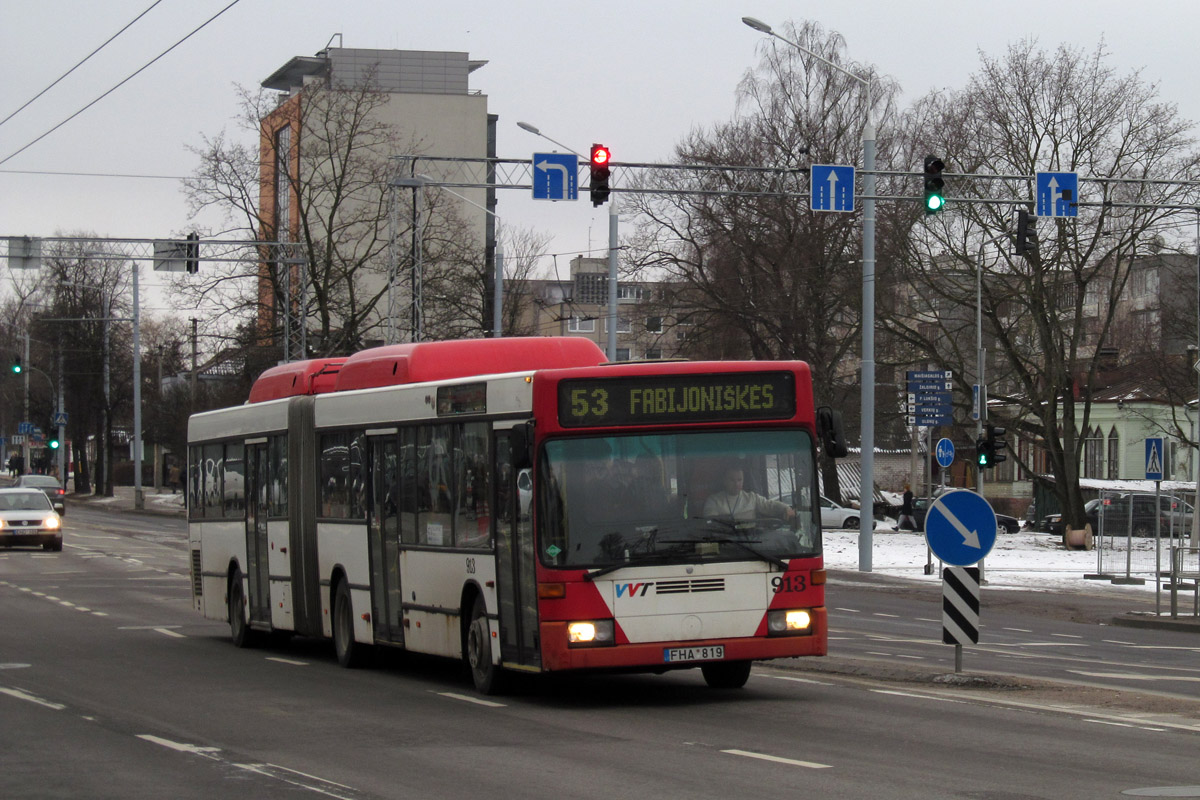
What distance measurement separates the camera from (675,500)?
12773 millimetres

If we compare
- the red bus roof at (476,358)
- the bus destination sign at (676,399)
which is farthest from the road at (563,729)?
the red bus roof at (476,358)

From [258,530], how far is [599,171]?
9.72 meters

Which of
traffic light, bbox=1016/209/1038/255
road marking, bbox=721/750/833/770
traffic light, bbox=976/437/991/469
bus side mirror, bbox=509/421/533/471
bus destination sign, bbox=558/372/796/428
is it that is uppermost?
traffic light, bbox=1016/209/1038/255

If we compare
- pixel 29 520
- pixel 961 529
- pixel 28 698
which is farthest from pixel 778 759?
pixel 29 520

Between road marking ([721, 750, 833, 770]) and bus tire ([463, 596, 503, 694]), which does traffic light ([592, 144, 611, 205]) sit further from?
road marking ([721, 750, 833, 770])

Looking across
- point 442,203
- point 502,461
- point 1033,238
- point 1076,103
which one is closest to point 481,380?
point 502,461

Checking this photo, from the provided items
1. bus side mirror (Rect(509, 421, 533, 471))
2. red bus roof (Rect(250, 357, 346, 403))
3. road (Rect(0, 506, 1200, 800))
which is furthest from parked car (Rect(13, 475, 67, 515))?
bus side mirror (Rect(509, 421, 533, 471))

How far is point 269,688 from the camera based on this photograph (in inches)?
583

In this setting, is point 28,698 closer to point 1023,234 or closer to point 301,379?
point 301,379

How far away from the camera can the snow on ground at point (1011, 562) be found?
35.6 metres

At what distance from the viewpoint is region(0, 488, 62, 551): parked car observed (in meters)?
42.3

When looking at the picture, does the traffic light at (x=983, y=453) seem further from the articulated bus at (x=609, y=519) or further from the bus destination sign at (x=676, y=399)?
the bus destination sign at (x=676, y=399)

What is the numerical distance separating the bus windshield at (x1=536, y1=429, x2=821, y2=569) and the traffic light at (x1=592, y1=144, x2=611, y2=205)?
1422 centimetres

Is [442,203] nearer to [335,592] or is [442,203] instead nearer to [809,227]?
[809,227]
